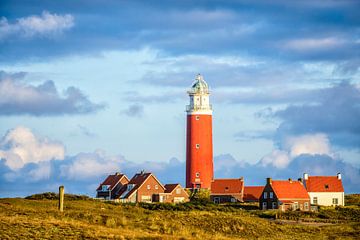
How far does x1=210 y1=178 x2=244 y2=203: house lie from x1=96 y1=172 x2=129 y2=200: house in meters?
10.6

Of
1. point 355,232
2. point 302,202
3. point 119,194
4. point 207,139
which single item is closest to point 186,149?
point 207,139

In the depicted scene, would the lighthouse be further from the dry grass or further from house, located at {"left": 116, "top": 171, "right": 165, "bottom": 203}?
the dry grass

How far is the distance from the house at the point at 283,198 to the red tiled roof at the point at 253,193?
8.25 meters

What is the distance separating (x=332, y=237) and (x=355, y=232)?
487 cm

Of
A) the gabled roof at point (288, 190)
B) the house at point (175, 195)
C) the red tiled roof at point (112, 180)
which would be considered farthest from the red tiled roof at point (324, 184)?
the red tiled roof at point (112, 180)

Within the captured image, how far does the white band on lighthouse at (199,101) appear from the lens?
8462 cm

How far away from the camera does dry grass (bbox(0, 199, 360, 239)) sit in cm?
3481

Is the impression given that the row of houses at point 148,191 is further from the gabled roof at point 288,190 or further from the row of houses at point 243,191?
the gabled roof at point 288,190

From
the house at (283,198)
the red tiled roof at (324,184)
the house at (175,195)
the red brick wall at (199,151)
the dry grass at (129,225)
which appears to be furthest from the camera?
the red tiled roof at (324,184)

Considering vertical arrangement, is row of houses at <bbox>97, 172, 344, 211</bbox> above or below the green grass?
above

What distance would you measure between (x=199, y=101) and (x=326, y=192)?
58.6 ft

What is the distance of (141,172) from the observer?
278 ft

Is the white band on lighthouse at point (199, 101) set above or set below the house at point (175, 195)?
above

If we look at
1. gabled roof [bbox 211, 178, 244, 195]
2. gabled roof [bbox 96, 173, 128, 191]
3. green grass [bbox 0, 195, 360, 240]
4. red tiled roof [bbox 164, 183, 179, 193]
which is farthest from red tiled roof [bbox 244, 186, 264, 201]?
green grass [bbox 0, 195, 360, 240]
